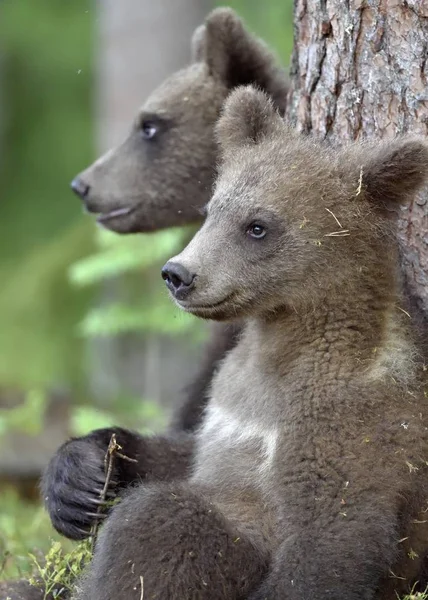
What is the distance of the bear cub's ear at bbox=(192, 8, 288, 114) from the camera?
6.49 meters

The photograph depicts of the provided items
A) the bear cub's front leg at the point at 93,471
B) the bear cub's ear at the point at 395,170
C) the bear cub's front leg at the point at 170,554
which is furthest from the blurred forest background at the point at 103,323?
the bear cub's ear at the point at 395,170

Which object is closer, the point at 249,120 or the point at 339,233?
the point at 339,233

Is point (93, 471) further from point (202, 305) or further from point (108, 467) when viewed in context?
point (202, 305)

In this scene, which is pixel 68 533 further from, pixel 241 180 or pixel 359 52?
pixel 359 52

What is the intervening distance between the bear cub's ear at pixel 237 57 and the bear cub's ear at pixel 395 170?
2.09 metres

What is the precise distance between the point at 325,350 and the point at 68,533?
1712 millimetres

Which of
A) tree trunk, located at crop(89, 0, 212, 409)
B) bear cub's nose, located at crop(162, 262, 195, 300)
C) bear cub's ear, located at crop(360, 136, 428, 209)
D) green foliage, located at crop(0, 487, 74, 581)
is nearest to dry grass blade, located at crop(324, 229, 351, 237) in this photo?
bear cub's ear, located at crop(360, 136, 428, 209)

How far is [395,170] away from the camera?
176 inches

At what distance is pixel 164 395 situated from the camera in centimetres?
1205

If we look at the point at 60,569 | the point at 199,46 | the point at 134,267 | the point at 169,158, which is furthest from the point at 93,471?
the point at 134,267

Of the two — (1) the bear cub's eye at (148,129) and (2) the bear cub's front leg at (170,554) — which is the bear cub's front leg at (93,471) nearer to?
(2) the bear cub's front leg at (170,554)

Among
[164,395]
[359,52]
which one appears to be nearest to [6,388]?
[164,395]

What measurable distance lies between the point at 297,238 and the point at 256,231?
0.63 ft

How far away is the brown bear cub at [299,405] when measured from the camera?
14.0 ft
